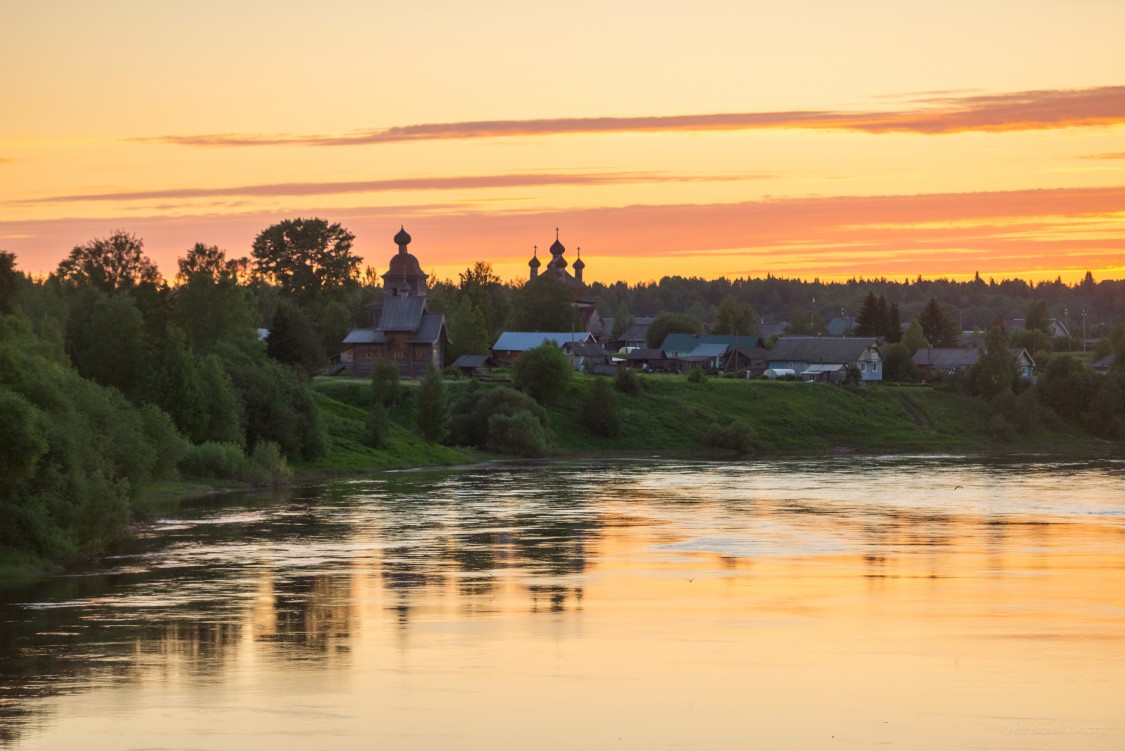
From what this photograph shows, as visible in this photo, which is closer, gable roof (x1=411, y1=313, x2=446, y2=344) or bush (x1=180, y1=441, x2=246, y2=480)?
bush (x1=180, y1=441, x2=246, y2=480)

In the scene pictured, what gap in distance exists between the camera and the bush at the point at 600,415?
11000 centimetres

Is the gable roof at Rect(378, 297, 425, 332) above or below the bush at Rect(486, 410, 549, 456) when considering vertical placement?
above

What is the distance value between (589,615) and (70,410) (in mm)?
20177

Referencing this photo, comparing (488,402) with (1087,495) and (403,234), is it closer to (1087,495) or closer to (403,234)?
(1087,495)

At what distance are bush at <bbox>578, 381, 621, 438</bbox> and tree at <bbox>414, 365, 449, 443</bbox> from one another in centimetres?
1463

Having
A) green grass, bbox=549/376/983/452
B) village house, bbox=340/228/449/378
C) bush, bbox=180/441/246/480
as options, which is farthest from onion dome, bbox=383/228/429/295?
bush, bbox=180/441/246/480

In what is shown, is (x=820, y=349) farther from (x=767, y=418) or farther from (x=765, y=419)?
(x=765, y=419)

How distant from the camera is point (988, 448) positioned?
116 m

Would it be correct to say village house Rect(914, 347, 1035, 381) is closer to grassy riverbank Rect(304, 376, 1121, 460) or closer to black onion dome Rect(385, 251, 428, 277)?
grassy riverbank Rect(304, 376, 1121, 460)

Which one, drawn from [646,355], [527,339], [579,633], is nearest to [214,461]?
[579,633]

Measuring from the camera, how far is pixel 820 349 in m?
151

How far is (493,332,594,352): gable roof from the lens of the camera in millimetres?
145750

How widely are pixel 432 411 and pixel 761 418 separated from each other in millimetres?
31603

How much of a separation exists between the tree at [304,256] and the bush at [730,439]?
62102 mm
